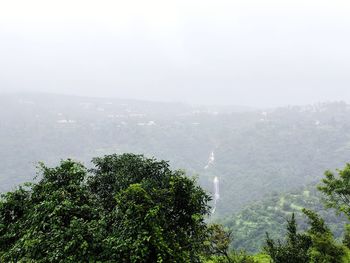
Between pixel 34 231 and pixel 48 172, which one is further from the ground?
pixel 48 172

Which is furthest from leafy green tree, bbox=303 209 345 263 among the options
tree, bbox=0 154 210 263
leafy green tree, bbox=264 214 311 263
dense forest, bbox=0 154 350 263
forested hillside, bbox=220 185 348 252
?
forested hillside, bbox=220 185 348 252

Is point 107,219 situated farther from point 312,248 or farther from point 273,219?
point 273,219

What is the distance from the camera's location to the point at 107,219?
59.3ft

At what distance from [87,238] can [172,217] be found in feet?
17.5

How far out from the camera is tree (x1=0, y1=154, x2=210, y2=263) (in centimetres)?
1638

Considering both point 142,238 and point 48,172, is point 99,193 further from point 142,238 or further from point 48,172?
point 142,238

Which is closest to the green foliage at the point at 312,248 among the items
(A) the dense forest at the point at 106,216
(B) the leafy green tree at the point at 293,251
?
(B) the leafy green tree at the point at 293,251

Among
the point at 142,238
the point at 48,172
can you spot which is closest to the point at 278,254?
the point at 142,238

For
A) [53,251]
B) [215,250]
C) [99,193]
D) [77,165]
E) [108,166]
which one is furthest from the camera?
[215,250]

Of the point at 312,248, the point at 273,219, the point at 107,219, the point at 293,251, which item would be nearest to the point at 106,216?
the point at 107,219

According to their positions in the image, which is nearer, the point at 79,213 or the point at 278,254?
the point at 79,213

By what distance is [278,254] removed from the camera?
29.7 m

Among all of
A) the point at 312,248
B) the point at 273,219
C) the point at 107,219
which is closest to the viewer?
the point at 107,219

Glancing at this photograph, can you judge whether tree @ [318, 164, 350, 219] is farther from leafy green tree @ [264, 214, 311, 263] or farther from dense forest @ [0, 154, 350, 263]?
dense forest @ [0, 154, 350, 263]
